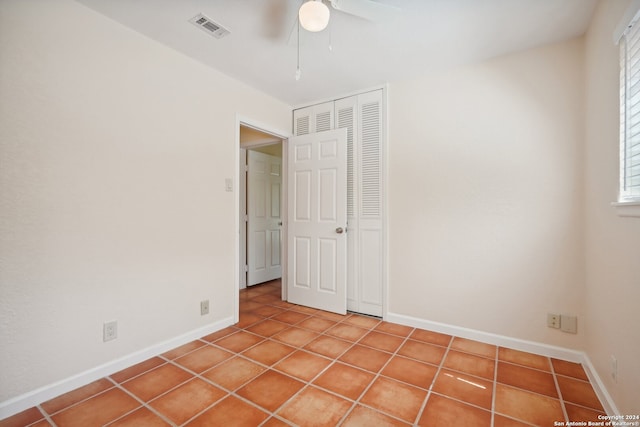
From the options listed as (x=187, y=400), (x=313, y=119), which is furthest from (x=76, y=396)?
(x=313, y=119)

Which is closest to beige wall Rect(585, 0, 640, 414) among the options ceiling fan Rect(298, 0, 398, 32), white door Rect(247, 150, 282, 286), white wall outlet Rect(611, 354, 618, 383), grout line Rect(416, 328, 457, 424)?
white wall outlet Rect(611, 354, 618, 383)

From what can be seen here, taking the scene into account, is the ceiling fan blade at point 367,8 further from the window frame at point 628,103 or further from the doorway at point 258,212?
the doorway at point 258,212

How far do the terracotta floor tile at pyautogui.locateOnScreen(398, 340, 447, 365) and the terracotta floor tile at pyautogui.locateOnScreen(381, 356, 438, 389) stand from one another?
0.08m

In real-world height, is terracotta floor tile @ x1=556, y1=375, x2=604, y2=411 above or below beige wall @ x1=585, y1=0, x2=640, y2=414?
below

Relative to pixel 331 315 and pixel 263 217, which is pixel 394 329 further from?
pixel 263 217

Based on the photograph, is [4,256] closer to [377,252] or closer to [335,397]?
[335,397]

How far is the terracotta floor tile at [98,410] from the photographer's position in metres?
1.58

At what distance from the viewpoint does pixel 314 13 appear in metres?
1.53

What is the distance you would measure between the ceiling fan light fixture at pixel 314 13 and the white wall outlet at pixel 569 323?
273 cm

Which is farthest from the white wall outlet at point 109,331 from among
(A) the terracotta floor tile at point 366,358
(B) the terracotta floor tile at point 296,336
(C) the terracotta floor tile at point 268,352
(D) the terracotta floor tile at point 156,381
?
(A) the terracotta floor tile at point 366,358

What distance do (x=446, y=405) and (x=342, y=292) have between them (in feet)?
5.27

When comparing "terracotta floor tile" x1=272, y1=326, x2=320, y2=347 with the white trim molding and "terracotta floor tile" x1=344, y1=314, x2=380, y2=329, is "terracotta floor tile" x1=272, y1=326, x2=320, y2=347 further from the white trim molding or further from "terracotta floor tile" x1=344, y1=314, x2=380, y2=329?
the white trim molding

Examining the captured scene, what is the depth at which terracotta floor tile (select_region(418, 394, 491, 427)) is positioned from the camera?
62.0 inches

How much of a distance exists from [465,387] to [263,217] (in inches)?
137
